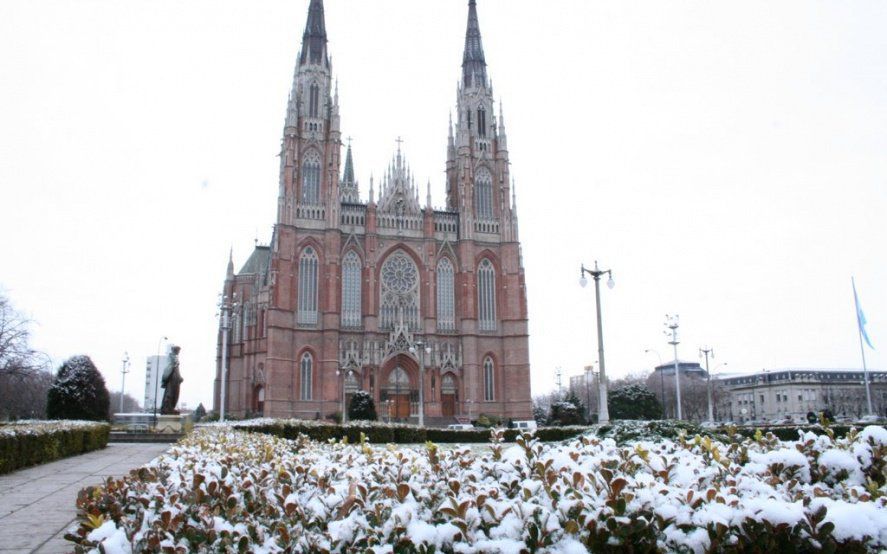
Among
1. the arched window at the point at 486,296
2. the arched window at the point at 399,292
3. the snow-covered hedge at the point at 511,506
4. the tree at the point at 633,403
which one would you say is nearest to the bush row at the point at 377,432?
the tree at the point at 633,403

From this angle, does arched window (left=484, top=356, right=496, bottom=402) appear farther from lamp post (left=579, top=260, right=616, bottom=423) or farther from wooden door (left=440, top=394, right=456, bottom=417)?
lamp post (left=579, top=260, right=616, bottom=423)

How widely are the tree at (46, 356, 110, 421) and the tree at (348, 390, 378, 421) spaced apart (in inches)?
719

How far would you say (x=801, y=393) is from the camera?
10594 cm

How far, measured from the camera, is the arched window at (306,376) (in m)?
52.4

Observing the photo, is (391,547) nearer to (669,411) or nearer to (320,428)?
(320,428)

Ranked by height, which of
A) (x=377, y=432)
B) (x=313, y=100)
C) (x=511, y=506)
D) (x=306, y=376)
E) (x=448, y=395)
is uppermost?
(x=313, y=100)

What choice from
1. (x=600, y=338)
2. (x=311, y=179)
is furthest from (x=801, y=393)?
(x=600, y=338)

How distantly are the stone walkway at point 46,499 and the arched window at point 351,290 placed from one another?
119 ft

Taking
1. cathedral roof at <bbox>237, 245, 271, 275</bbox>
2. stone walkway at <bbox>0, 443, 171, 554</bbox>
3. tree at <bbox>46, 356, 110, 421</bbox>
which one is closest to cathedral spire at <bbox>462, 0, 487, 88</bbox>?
cathedral roof at <bbox>237, 245, 271, 275</bbox>

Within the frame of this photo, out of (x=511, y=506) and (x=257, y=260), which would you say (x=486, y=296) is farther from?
(x=511, y=506)

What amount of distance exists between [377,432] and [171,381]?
969cm

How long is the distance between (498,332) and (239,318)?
73.1 feet

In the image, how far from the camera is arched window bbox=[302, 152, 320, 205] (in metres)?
55.6

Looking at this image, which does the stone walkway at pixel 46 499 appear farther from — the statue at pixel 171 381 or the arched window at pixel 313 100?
the arched window at pixel 313 100
